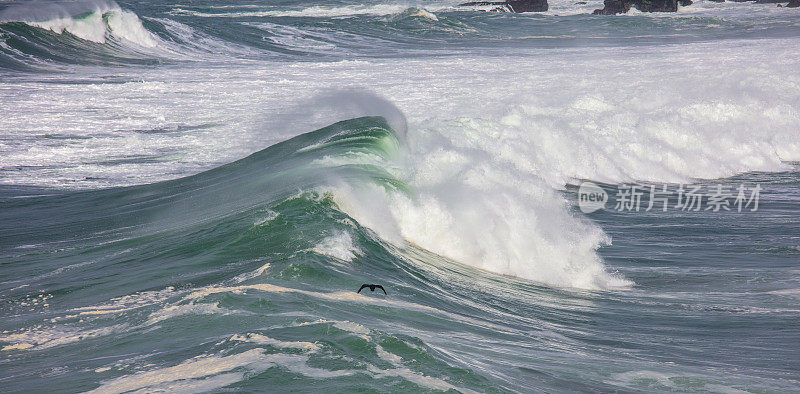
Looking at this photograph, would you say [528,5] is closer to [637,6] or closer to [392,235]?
[637,6]

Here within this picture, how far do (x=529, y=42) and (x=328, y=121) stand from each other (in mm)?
23906

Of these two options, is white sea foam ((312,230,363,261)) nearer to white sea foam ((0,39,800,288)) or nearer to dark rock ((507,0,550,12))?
white sea foam ((0,39,800,288))

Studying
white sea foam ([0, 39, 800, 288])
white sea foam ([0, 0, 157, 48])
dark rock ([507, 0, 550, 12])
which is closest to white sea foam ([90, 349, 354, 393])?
white sea foam ([0, 39, 800, 288])

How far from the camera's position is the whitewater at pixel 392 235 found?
385 centimetres

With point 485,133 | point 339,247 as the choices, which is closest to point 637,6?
point 485,133

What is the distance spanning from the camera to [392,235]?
6723mm

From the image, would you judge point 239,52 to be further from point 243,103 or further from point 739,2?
point 739,2

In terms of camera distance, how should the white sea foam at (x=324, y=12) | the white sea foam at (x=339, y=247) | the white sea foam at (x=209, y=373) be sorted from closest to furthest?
the white sea foam at (x=209, y=373) < the white sea foam at (x=339, y=247) < the white sea foam at (x=324, y=12)

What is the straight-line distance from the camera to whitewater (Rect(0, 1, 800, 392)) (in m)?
3.85

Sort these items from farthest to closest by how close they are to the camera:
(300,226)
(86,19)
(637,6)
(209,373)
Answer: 1. (637,6)
2. (86,19)
3. (300,226)
4. (209,373)

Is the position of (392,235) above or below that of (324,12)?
above

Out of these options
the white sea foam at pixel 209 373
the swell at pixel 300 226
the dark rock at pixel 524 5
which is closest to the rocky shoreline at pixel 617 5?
the dark rock at pixel 524 5

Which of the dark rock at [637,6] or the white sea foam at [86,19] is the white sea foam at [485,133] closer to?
the white sea foam at [86,19]

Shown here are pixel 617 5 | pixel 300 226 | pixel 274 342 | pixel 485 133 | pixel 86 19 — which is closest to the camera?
pixel 274 342
